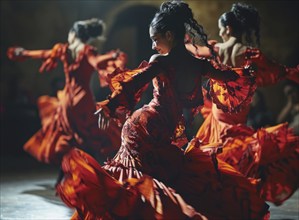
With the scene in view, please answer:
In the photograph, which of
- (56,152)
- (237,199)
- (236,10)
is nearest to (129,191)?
(237,199)

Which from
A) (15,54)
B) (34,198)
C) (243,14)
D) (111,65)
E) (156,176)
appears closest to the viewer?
(156,176)

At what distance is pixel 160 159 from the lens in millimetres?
4145

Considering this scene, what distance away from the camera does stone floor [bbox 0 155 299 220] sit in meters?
6.12

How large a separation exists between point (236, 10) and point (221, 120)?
3.57 feet

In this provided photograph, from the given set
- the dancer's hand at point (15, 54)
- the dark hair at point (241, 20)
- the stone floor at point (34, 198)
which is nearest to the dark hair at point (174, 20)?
the dark hair at point (241, 20)

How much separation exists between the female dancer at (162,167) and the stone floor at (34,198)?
201 cm

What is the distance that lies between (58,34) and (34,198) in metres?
6.73

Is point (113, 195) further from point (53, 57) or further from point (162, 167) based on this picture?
point (53, 57)

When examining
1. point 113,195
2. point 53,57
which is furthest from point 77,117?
point 113,195

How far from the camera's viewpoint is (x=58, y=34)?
44.1 ft

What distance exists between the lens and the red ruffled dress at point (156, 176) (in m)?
3.88

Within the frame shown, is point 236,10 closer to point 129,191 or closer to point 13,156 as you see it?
point 129,191

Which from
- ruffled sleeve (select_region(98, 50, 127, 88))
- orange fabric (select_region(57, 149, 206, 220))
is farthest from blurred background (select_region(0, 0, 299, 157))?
orange fabric (select_region(57, 149, 206, 220))

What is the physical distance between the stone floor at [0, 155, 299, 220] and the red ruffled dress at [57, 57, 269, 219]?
200 centimetres
